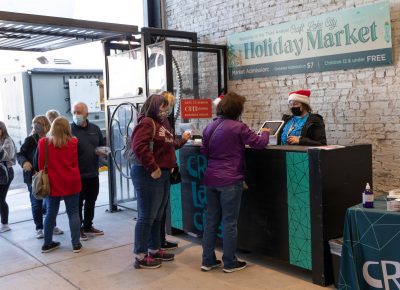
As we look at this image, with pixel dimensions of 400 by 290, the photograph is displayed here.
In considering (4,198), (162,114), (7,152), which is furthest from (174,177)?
(4,198)

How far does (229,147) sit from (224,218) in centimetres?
60

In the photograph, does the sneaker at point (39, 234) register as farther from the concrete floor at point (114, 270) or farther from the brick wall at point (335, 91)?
the brick wall at point (335, 91)

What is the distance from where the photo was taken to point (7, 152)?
17.9 feet

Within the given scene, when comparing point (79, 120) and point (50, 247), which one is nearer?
point (50, 247)

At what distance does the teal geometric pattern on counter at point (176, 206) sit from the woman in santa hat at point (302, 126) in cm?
126

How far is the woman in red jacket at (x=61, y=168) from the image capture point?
178 inches

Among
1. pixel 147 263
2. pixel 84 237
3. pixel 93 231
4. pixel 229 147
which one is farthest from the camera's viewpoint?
pixel 93 231

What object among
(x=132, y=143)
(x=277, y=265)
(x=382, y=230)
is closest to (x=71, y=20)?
(x=132, y=143)

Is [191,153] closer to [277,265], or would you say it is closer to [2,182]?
[277,265]

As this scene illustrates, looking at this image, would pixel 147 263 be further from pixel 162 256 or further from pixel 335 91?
pixel 335 91

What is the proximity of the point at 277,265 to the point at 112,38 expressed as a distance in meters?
3.53

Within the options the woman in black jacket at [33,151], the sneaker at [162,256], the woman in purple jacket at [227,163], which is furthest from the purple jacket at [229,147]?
the woman in black jacket at [33,151]

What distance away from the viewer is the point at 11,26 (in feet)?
16.7

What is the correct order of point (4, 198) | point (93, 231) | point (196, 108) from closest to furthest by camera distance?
point (93, 231)
point (4, 198)
point (196, 108)
